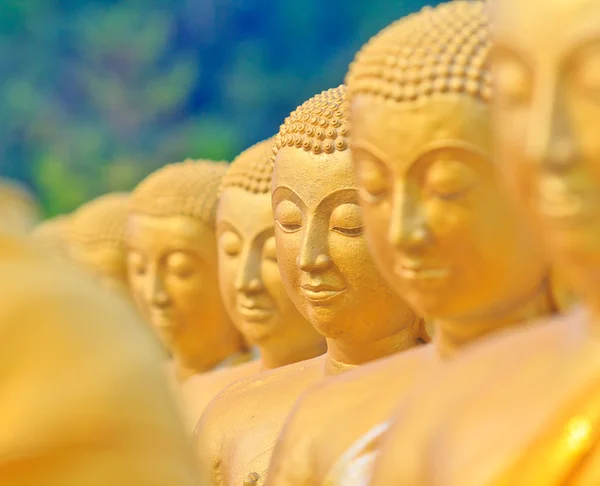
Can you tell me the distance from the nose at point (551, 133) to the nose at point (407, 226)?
1.68 ft

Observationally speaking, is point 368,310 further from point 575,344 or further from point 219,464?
point 575,344

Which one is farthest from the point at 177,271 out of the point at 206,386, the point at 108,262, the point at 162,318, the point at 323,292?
the point at 323,292

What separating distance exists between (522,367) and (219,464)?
2.18 metres

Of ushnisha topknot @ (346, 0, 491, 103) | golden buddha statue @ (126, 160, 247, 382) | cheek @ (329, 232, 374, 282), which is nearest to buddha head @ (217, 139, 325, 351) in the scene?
golden buddha statue @ (126, 160, 247, 382)

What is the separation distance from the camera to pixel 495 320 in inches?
118

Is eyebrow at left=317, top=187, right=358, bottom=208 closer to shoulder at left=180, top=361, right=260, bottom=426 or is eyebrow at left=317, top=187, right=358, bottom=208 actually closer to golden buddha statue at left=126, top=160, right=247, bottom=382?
shoulder at left=180, top=361, right=260, bottom=426

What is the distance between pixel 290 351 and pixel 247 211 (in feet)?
1.63

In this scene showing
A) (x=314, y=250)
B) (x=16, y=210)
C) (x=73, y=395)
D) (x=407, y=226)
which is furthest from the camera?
(x=314, y=250)

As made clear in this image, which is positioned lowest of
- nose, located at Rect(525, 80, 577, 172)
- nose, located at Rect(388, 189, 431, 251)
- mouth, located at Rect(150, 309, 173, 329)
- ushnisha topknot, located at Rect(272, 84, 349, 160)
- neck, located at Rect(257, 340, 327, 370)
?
neck, located at Rect(257, 340, 327, 370)

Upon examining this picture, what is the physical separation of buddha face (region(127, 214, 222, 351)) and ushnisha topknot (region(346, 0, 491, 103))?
2.80m

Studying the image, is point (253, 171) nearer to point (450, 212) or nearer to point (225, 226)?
point (225, 226)

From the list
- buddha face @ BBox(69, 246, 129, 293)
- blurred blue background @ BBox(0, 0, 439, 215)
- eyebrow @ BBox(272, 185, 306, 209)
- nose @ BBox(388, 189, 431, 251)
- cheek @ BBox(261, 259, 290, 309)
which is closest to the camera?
nose @ BBox(388, 189, 431, 251)

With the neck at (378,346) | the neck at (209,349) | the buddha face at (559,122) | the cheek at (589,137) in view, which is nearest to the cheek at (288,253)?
the neck at (378,346)

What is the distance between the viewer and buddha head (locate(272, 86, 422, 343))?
12.9ft
